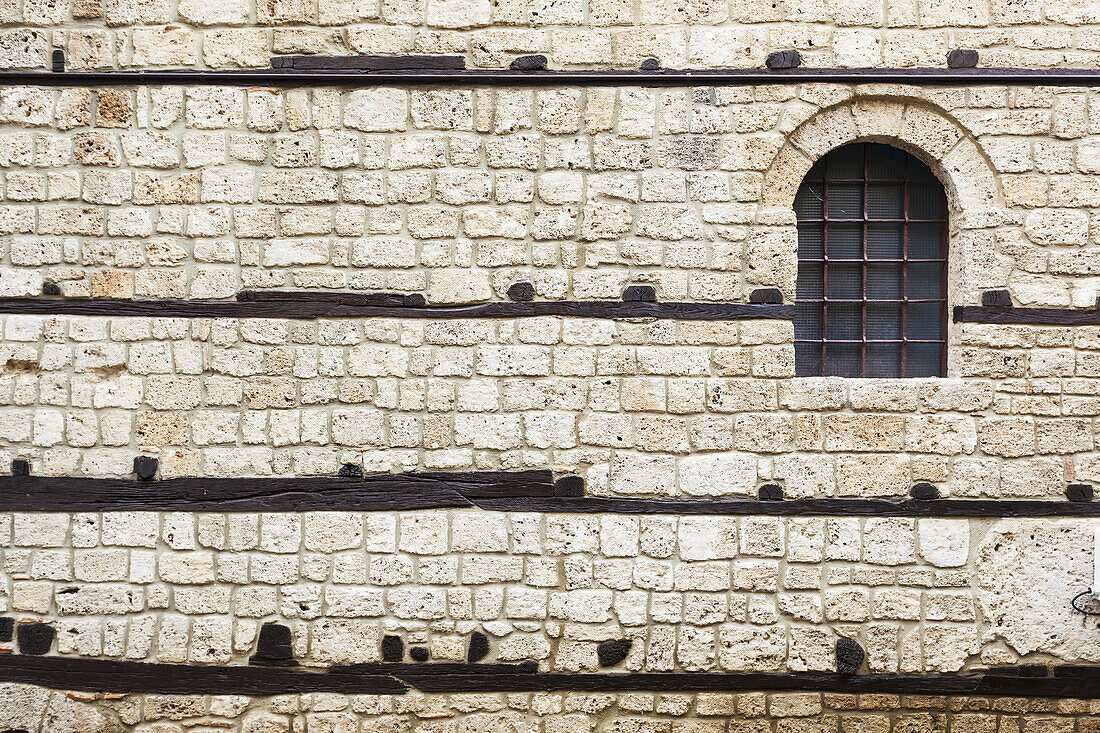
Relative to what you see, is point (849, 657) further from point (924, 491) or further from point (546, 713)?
point (546, 713)

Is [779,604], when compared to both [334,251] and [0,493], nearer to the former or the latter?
[334,251]

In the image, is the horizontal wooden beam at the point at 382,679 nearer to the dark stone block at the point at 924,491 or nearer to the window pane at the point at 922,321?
the dark stone block at the point at 924,491

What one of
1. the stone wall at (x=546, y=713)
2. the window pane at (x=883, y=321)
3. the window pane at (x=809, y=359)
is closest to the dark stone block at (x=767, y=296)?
the window pane at (x=809, y=359)

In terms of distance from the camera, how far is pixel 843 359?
3820 millimetres

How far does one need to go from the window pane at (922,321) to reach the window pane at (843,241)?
443 mm

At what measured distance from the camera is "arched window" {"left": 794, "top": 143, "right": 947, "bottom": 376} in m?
3.79

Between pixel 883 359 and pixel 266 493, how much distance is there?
136 inches

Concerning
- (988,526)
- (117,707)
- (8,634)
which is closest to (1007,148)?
(988,526)

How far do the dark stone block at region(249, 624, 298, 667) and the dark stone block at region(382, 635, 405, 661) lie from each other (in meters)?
0.48

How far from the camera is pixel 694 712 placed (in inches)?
141

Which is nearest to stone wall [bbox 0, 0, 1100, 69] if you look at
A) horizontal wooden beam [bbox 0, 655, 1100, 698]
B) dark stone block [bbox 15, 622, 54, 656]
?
dark stone block [bbox 15, 622, 54, 656]

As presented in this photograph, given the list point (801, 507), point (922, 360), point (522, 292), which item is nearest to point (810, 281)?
point (922, 360)

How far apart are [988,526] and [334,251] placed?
374 centimetres

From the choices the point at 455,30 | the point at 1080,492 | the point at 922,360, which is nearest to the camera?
the point at 1080,492
